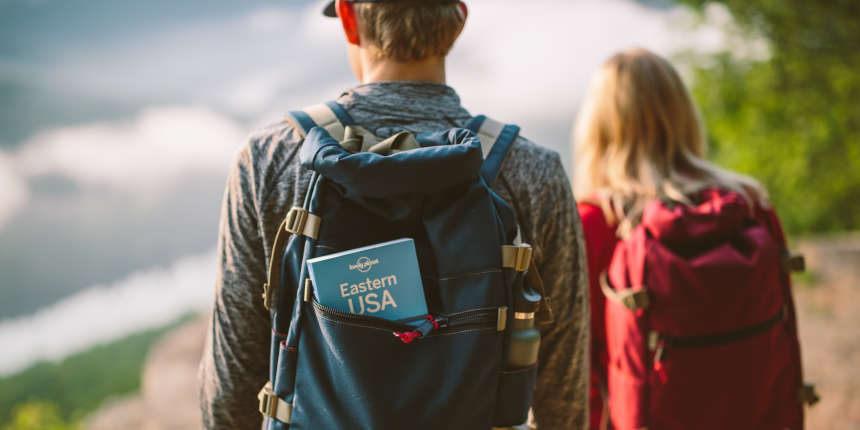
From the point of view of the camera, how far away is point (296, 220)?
1032mm

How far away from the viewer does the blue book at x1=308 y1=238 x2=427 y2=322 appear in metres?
1.01

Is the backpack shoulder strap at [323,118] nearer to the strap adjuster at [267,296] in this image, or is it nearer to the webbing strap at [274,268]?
the webbing strap at [274,268]

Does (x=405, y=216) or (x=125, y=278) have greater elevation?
(x=405, y=216)

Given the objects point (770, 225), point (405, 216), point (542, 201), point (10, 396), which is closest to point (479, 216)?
point (405, 216)

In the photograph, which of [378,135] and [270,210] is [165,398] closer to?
[270,210]

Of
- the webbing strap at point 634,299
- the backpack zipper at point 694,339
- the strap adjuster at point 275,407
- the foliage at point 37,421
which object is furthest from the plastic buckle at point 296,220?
the foliage at point 37,421

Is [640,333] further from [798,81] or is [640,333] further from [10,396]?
[10,396]

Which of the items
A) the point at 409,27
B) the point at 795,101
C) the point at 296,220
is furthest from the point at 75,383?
the point at 795,101

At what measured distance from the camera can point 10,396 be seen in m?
8.80

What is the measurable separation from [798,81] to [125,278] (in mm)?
14936

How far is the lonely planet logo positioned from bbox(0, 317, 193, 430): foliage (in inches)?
340

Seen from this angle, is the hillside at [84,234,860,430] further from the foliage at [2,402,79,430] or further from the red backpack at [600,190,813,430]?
the red backpack at [600,190,813,430]

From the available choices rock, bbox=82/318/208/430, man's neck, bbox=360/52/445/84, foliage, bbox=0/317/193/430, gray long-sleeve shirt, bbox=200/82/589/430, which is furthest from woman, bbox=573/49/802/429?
foliage, bbox=0/317/193/430

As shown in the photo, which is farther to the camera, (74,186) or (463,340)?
(74,186)
